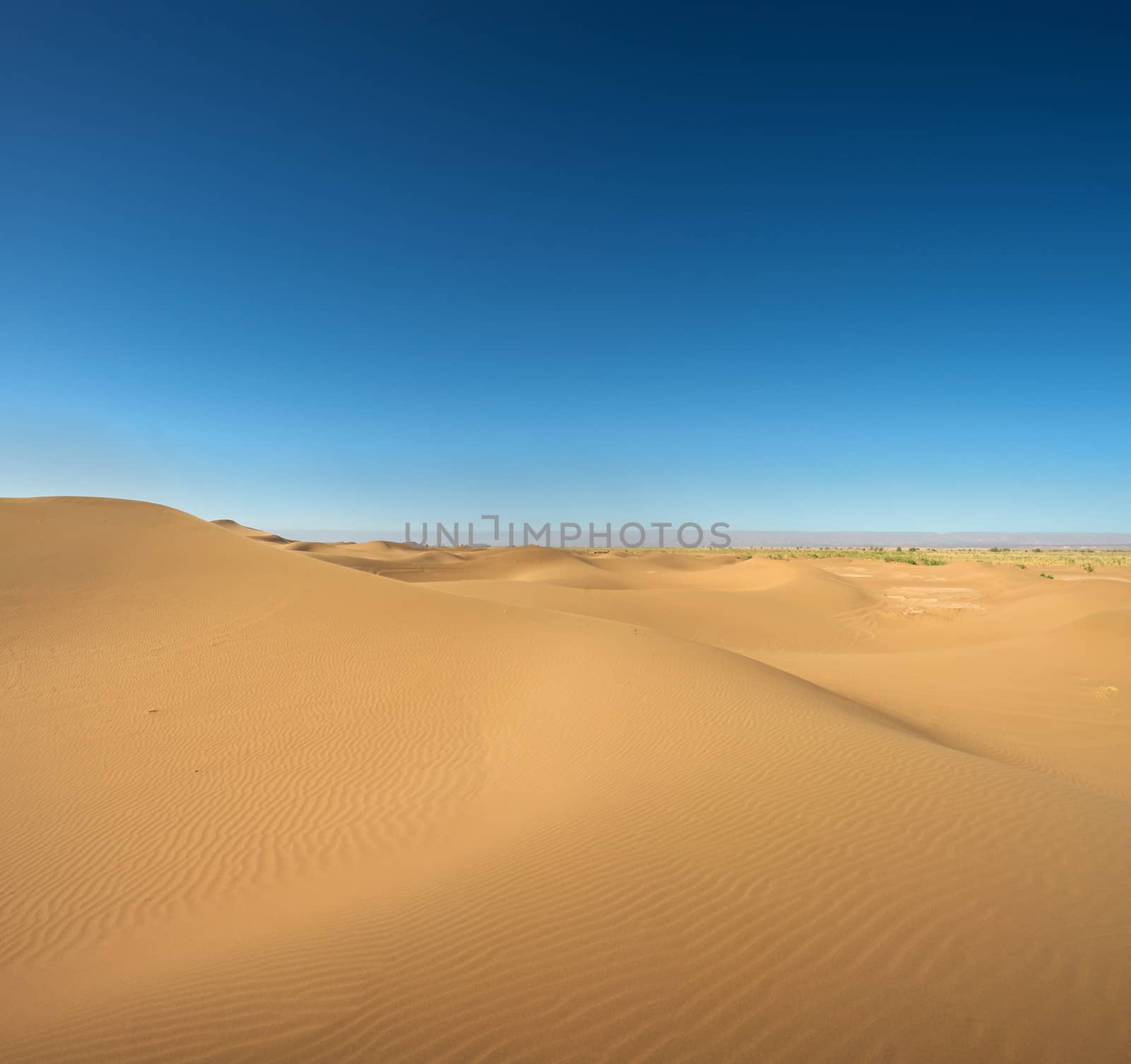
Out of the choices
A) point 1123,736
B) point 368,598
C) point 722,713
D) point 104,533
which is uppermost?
point 104,533

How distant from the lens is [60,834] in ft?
20.9

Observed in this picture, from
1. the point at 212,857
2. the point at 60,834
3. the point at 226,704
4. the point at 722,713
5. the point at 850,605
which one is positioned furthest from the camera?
the point at 850,605

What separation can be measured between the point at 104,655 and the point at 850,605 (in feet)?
90.3

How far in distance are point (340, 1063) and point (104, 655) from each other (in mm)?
12857

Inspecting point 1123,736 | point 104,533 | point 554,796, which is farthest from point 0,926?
point 104,533

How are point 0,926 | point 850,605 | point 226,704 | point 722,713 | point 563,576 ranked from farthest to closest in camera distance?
point 563,576, point 850,605, point 226,704, point 722,713, point 0,926

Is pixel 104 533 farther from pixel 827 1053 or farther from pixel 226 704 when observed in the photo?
pixel 827 1053

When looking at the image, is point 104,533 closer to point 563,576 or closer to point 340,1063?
point 340,1063

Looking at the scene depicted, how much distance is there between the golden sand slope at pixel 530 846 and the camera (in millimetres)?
2877

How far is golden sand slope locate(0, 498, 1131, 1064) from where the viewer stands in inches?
113

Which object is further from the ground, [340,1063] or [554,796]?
[340,1063]

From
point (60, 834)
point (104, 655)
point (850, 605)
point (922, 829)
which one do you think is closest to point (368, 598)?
point (104, 655)

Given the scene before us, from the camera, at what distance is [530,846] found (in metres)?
5.10

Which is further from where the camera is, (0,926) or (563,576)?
(563,576)
